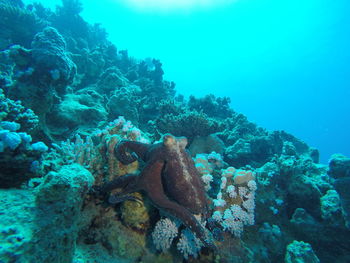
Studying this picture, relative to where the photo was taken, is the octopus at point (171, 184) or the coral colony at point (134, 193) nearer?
the coral colony at point (134, 193)

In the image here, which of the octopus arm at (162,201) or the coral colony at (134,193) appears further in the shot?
the octopus arm at (162,201)

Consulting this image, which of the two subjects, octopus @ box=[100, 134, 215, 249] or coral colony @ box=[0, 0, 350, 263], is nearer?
coral colony @ box=[0, 0, 350, 263]

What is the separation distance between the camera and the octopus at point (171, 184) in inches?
95.9

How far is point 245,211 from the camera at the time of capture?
3.63 metres

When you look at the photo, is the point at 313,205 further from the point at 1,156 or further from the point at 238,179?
the point at 1,156

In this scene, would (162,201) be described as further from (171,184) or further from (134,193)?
(134,193)

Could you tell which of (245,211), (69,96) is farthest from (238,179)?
(69,96)

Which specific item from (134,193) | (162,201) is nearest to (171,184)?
(162,201)

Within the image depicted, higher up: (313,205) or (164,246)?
(313,205)

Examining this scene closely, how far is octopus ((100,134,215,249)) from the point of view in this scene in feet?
7.99

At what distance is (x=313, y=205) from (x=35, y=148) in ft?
20.3

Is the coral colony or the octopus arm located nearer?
the coral colony

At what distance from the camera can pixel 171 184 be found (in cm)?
251

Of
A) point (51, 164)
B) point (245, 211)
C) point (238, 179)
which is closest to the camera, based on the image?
point (51, 164)
